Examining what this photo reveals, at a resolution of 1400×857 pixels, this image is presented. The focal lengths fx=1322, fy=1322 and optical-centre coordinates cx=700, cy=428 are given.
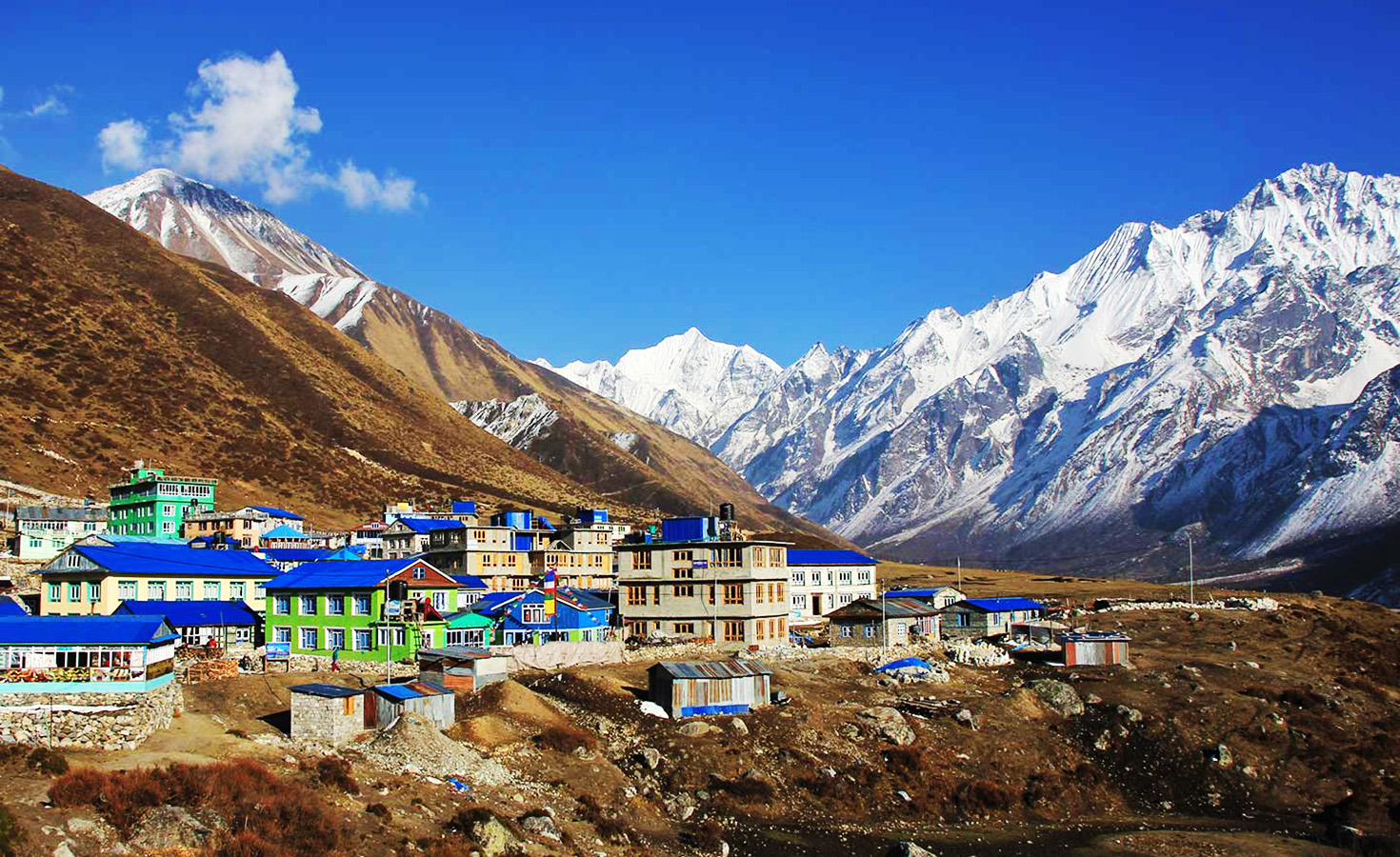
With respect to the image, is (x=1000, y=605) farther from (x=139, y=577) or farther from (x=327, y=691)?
(x=327, y=691)

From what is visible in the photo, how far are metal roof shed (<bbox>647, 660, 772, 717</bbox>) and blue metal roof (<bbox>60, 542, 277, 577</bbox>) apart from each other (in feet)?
103

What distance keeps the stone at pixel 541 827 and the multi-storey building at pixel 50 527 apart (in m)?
67.1

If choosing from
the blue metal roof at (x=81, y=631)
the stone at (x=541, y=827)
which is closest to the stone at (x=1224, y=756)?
the stone at (x=541, y=827)

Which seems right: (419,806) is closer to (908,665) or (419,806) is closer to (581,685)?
(581,685)

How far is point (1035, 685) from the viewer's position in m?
85.6

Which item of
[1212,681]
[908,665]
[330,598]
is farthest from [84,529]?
[1212,681]

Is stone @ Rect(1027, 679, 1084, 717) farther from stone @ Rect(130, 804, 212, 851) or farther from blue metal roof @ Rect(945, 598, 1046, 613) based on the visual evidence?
stone @ Rect(130, 804, 212, 851)

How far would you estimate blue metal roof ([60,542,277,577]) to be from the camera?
264ft

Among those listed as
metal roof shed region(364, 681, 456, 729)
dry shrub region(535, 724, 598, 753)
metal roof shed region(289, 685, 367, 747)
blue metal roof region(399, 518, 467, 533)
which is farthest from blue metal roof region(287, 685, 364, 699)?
blue metal roof region(399, 518, 467, 533)

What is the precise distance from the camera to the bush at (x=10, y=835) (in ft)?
127

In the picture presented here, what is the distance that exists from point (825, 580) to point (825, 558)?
270 centimetres

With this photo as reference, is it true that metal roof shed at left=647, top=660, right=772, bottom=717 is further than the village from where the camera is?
Yes

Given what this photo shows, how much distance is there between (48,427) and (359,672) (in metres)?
126

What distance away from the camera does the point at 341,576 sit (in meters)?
74.1
